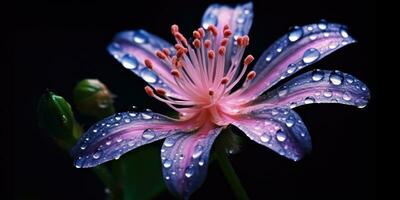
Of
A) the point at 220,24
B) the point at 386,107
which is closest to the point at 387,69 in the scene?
the point at 386,107

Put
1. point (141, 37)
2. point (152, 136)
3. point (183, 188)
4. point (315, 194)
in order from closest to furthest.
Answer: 1. point (183, 188)
2. point (152, 136)
3. point (141, 37)
4. point (315, 194)

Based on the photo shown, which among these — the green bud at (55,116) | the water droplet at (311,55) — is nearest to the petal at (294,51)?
the water droplet at (311,55)

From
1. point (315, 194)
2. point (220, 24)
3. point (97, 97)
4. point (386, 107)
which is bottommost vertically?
point (315, 194)

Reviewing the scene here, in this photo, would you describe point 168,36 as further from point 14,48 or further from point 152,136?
point 152,136

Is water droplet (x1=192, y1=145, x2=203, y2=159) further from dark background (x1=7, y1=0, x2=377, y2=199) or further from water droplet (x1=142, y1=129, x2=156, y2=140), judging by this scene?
dark background (x1=7, y1=0, x2=377, y2=199)

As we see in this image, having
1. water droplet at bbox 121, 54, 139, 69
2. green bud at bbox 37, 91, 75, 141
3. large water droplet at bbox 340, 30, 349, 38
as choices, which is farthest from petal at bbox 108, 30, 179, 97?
large water droplet at bbox 340, 30, 349, 38

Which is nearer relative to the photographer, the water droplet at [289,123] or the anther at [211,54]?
the water droplet at [289,123]

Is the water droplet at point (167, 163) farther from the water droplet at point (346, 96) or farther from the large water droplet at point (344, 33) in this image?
the large water droplet at point (344, 33)
